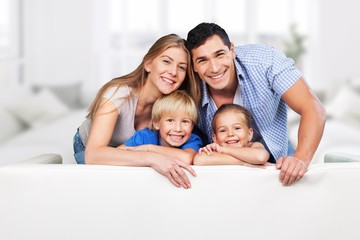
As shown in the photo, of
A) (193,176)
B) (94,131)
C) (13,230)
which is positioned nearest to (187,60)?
(94,131)

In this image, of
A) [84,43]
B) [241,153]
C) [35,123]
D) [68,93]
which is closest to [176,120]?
[241,153]

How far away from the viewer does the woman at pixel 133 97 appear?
4.53 feet

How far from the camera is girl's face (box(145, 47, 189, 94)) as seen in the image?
1.51 meters

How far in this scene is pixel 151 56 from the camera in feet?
5.12

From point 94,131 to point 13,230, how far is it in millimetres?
323

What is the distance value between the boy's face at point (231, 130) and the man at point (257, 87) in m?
0.10

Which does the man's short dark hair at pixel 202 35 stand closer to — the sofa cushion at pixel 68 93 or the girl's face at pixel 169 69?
the girl's face at pixel 169 69

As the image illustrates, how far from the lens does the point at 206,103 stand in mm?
1599

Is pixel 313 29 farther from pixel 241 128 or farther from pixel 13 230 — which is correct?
pixel 13 230

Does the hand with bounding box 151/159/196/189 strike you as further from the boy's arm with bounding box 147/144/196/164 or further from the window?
the window

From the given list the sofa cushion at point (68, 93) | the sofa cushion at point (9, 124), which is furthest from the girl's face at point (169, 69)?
the sofa cushion at point (68, 93)

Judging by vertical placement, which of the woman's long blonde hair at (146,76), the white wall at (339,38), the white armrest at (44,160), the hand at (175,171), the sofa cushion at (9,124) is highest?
the woman's long blonde hair at (146,76)

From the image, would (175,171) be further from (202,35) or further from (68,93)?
(68,93)

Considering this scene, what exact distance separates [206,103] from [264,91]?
0.16 metres
